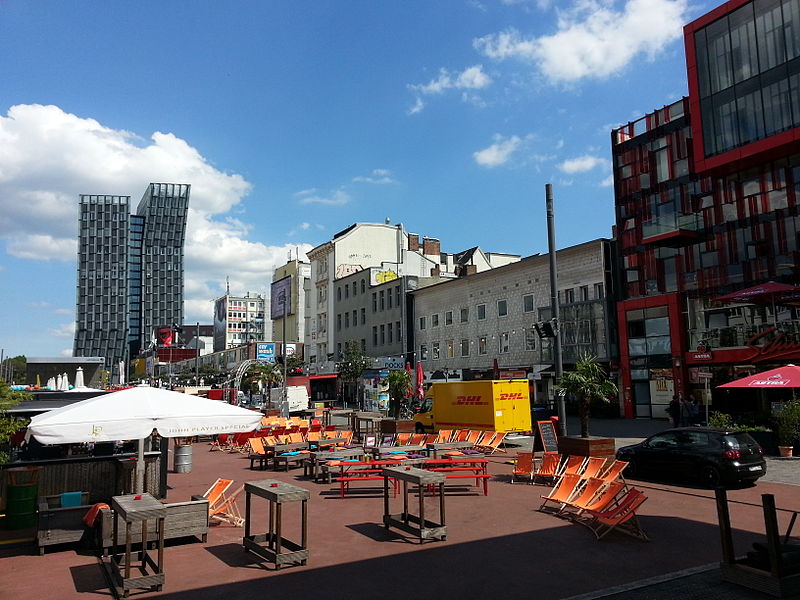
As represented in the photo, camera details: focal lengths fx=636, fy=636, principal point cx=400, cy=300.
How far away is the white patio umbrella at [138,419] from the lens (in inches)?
338

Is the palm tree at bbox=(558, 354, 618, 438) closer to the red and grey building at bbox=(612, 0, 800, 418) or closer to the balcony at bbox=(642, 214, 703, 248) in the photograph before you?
the red and grey building at bbox=(612, 0, 800, 418)

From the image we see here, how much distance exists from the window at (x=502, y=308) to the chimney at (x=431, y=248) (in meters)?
27.5

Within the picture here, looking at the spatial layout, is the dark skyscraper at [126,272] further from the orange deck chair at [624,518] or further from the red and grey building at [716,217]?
the orange deck chair at [624,518]

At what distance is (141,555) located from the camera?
27.8 feet

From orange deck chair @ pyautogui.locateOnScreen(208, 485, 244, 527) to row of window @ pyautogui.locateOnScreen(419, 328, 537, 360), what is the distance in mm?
31307

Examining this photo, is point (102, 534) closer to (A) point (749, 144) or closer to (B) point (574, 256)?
(A) point (749, 144)

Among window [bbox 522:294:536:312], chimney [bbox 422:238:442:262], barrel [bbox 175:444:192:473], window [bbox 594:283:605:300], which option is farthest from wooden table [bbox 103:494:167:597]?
chimney [bbox 422:238:442:262]

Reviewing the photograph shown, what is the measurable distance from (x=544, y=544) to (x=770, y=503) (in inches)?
139

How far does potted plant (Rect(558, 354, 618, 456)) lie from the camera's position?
14727 mm

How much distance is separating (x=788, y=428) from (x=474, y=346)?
97.2 feet

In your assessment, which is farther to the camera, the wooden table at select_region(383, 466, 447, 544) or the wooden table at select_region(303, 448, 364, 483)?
the wooden table at select_region(303, 448, 364, 483)

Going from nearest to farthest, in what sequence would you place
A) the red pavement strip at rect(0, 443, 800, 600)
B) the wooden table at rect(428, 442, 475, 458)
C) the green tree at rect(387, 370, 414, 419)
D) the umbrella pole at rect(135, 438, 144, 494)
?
1. the red pavement strip at rect(0, 443, 800, 600)
2. the umbrella pole at rect(135, 438, 144, 494)
3. the wooden table at rect(428, 442, 475, 458)
4. the green tree at rect(387, 370, 414, 419)

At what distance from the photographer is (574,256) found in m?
40.2

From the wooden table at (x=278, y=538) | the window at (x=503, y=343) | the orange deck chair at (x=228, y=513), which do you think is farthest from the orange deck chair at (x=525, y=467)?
the window at (x=503, y=343)
